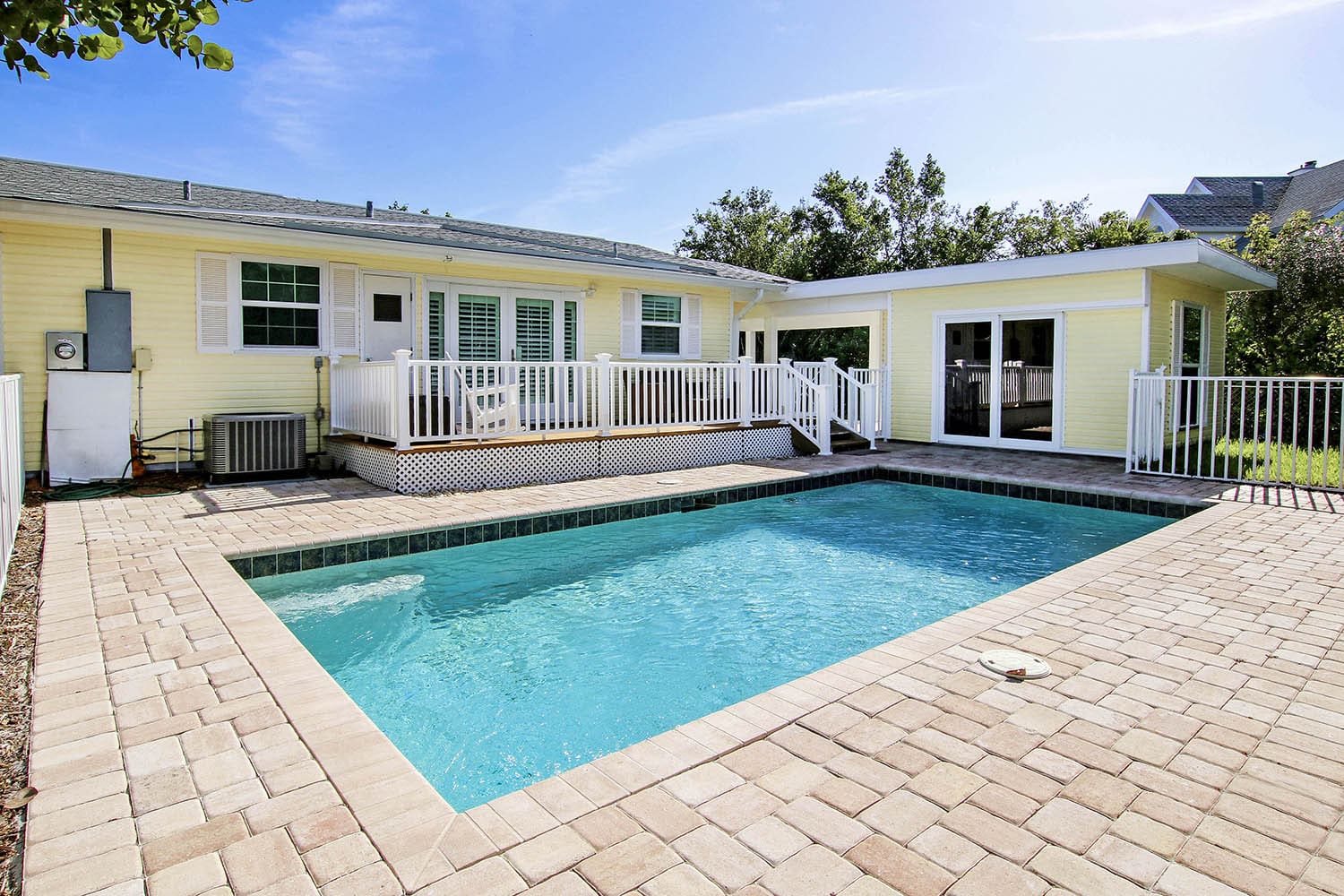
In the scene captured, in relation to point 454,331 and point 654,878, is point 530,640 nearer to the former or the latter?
point 654,878

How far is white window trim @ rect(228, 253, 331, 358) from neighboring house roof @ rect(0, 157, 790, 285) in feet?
1.62

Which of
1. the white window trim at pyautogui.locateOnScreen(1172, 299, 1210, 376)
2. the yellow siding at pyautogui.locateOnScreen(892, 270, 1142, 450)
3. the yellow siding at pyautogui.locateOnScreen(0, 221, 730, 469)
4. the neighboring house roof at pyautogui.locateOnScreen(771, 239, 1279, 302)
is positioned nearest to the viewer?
the yellow siding at pyautogui.locateOnScreen(0, 221, 730, 469)

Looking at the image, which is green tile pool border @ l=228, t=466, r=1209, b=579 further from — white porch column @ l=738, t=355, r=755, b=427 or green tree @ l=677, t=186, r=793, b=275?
green tree @ l=677, t=186, r=793, b=275

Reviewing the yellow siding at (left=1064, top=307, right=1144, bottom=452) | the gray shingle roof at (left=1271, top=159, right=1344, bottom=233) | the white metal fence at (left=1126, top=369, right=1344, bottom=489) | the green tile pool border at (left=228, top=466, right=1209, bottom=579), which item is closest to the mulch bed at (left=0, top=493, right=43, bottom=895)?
the green tile pool border at (left=228, top=466, right=1209, bottom=579)

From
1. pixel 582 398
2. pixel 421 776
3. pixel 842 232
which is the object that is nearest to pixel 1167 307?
pixel 582 398

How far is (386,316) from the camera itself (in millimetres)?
9523

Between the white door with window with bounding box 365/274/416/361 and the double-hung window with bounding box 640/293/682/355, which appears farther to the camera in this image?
the double-hung window with bounding box 640/293/682/355

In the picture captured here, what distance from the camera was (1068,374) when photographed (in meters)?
10.5

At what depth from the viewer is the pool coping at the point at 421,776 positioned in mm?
1913

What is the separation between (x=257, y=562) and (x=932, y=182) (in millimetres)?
25402

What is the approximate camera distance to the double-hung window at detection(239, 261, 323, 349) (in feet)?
28.1

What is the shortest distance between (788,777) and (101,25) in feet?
9.11

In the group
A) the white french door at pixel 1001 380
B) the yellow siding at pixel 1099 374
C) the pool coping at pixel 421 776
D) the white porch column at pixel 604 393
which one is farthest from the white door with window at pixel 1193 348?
the pool coping at pixel 421 776

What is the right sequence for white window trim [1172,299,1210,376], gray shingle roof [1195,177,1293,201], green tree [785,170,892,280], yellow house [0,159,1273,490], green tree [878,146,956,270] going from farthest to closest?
green tree [878,146,956,270] < gray shingle roof [1195,177,1293,201] < green tree [785,170,892,280] < white window trim [1172,299,1210,376] < yellow house [0,159,1273,490]
